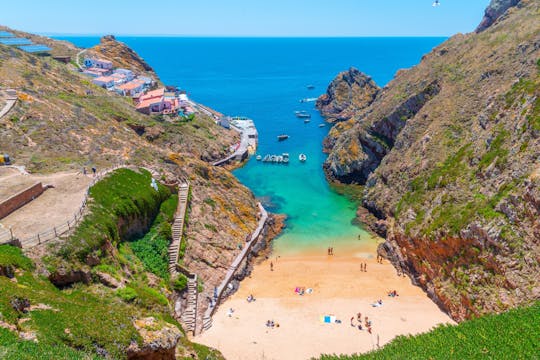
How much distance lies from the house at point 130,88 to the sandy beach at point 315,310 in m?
63.1

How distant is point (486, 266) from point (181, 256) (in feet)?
93.9

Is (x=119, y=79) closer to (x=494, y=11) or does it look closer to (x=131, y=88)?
(x=131, y=88)

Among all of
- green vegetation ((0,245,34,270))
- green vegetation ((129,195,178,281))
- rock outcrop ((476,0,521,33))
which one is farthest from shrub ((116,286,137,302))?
rock outcrop ((476,0,521,33))

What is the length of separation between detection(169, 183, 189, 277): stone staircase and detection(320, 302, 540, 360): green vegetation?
1752 cm

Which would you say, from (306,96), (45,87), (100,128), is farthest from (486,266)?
(306,96)

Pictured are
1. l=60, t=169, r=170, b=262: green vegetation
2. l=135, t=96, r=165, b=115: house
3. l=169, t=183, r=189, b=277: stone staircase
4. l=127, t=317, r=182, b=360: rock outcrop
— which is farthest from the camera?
l=135, t=96, r=165, b=115: house

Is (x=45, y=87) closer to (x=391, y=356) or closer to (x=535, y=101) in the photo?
(x=391, y=356)

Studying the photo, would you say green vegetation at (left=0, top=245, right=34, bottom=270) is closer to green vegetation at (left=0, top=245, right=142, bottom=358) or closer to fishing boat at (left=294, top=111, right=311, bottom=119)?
green vegetation at (left=0, top=245, right=142, bottom=358)

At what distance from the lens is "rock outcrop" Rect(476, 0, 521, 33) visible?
7256 centimetres

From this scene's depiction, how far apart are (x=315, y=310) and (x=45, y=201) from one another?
26046 millimetres

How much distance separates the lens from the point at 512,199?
33.8m

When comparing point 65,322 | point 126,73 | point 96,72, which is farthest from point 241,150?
point 65,322

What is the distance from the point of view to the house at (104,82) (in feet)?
285

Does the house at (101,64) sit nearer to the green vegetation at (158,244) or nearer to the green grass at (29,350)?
the green vegetation at (158,244)
